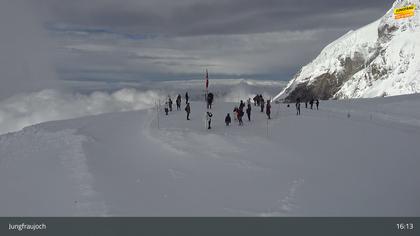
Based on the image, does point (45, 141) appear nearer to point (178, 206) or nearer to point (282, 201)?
point (178, 206)

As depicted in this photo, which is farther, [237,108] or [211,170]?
[237,108]

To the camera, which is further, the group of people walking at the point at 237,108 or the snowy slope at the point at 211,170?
the group of people walking at the point at 237,108

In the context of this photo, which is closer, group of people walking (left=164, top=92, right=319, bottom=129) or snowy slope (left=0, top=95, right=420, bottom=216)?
snowy slope (left=0, top=95, right=420, bottom=216)

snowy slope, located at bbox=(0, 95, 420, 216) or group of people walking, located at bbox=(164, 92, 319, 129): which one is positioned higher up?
group of people walking, located at bbox=(164, 92, 319, 129)

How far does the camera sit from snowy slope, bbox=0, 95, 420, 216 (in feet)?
53.1

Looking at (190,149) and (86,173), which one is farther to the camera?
(190,149)

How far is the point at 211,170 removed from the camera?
21781 millimetres

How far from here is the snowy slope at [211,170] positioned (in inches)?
637

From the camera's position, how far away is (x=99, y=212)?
14.5m

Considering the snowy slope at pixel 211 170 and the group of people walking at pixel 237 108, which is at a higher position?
the group of people walking at pixel 237 108

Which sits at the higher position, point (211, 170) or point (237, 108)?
point (237, 108)
